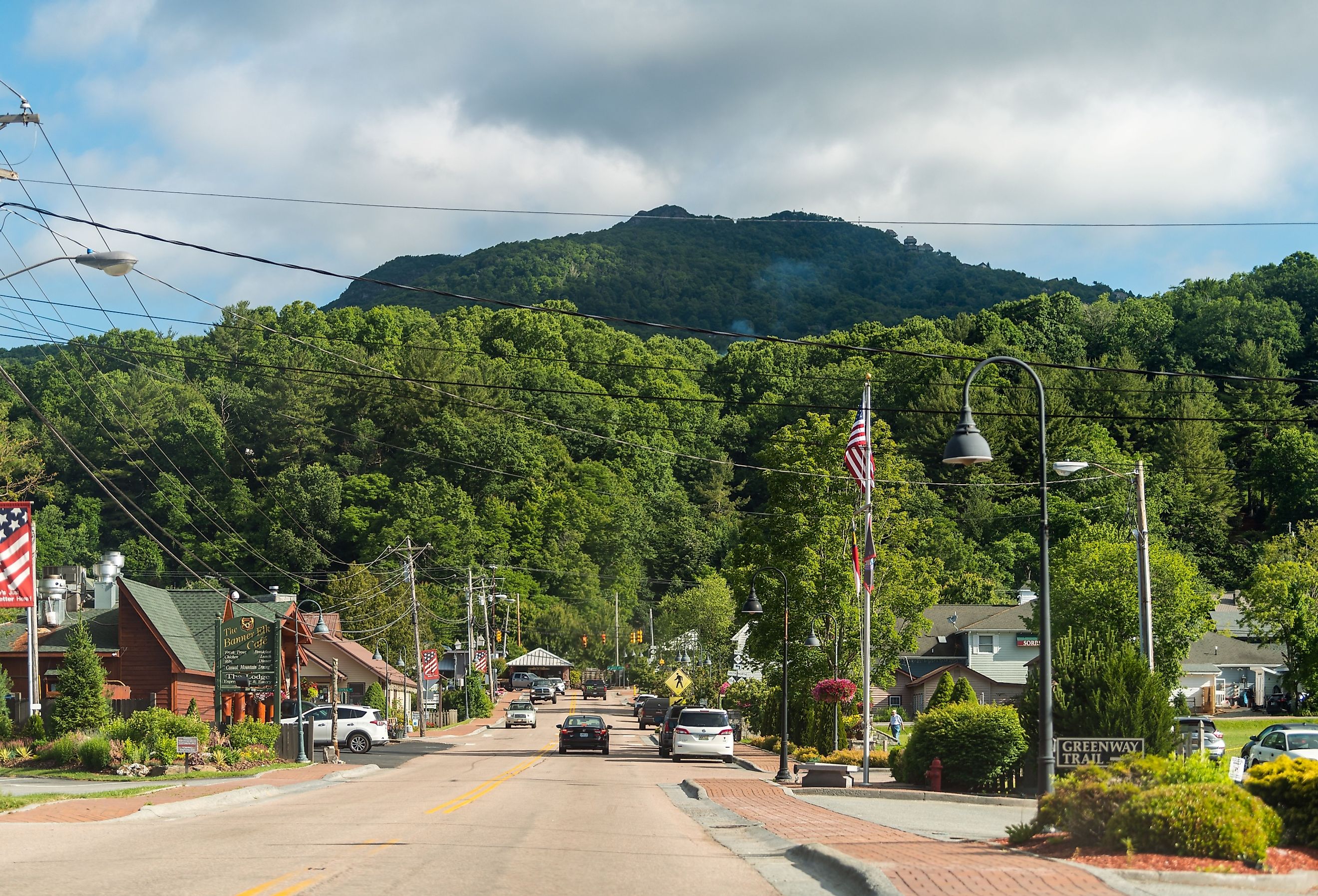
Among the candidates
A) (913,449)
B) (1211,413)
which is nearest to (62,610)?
(913,449)

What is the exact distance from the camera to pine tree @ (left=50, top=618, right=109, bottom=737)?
33094 millimetres

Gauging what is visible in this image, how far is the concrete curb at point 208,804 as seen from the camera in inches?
793

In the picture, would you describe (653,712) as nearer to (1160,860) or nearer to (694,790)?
(694,790)

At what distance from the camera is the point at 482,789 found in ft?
91.0

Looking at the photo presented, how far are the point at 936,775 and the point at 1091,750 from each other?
26.0 feet

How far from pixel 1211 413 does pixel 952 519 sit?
25.4m

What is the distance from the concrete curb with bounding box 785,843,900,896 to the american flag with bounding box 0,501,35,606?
16049 mm

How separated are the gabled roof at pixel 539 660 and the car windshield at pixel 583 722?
263ft

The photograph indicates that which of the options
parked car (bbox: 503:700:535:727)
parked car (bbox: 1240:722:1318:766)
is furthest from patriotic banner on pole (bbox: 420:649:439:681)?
parked car (bbox: 1240:722:1318:766)

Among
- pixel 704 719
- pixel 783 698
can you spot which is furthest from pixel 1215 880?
pixel 704 719

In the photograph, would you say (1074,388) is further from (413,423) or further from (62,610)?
(62,610)

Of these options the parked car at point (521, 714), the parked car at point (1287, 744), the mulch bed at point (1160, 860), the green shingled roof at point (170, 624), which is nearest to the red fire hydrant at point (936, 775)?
the parked car at point (1287, 744)

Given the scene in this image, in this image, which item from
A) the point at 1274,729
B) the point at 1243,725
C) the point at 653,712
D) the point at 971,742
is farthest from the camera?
the point at 653,712

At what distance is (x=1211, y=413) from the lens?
10725 centimetres
